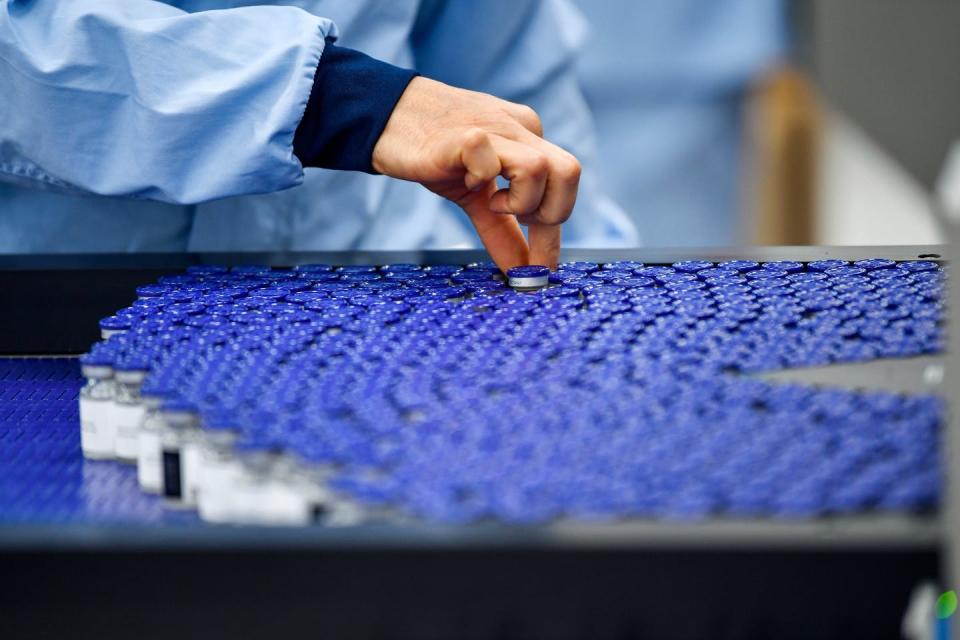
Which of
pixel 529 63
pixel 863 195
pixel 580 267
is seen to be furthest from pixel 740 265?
pixel 863 195

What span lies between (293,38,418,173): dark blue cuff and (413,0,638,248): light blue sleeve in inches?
14.0

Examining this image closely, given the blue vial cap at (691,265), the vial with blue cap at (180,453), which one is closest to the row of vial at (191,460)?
the vial with blue cap at (180,453)

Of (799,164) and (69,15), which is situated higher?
(69,15)

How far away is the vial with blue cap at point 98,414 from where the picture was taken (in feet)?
2.56

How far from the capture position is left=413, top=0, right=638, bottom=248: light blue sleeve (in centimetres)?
140

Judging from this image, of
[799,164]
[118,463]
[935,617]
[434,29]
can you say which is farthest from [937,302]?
[799,164]

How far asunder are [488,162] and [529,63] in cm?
52

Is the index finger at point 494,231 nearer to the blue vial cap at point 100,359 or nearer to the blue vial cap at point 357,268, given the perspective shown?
the blue vial cap at point 357,268

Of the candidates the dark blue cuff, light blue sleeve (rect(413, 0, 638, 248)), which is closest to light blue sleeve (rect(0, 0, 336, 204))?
the dark blue cuff

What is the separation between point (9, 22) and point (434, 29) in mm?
541

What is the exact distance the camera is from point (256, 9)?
105 centimetres

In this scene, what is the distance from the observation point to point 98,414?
0.78 metres

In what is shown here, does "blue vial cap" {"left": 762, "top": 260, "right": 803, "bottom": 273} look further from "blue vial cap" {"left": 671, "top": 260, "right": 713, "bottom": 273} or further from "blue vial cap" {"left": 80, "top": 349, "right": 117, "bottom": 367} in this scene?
"blue vial cap" {"left": 80, "top": 349, "right": 117, "bottom": 367}

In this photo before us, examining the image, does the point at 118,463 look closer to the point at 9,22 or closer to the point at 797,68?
the point at 9,22
